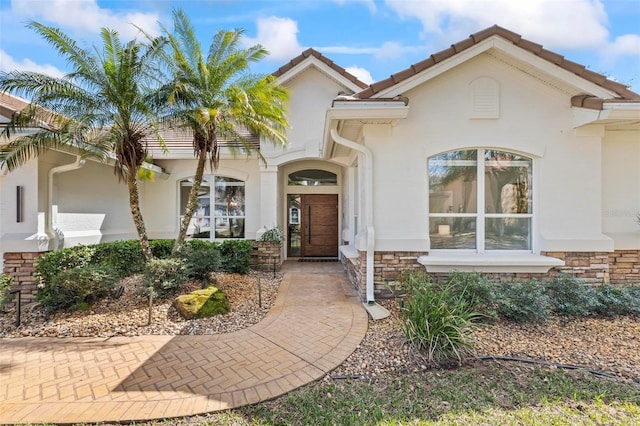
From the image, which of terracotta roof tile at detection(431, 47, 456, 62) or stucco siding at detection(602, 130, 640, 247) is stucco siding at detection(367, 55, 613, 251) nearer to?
terracotta roof tile at detection(431, 47, 456, 62)

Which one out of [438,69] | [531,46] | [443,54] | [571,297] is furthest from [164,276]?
[531,46]

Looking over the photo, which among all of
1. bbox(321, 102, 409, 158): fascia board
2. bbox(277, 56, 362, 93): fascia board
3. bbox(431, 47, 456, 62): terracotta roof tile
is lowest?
bbox(321, 102, 409, 158): fascia board

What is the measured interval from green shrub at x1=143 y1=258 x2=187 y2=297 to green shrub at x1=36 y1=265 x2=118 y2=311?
35.0 inches

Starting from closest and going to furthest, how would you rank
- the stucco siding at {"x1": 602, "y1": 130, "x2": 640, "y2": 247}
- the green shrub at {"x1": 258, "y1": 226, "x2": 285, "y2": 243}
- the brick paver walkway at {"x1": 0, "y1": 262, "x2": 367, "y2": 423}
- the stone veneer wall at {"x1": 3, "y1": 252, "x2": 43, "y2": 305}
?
the brick paver walkway at {"x1": 0, "y1": 262, "x2": 367, "y2": 423} → the stucco siding at {"x1": 602, "y1": 130, "x2": 640, "y2": 247} → the stone veneer wall at {"x1": 3, "y1": 252, "x2": 43, "y2": 305} → the green shrub at {"x1": 258, "y1": 226, "x2": 285, "y2": 243}

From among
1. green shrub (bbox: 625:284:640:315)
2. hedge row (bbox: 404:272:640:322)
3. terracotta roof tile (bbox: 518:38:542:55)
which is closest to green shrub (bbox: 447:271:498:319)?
hedge row (bbox: 404:272:640:322)

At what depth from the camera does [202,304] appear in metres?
6.06

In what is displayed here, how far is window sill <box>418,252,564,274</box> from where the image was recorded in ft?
20.4

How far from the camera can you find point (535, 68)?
20.6 ft

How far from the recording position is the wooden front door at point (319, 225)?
13.5 meters

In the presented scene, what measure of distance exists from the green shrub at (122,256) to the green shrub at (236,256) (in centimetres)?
236

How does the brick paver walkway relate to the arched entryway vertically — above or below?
below

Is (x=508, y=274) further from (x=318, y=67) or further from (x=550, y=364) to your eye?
(x=318, y=67)

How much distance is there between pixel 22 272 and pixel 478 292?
10352mm

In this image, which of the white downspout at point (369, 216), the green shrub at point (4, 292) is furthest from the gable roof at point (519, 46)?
the green shrub at point (4, 292)
